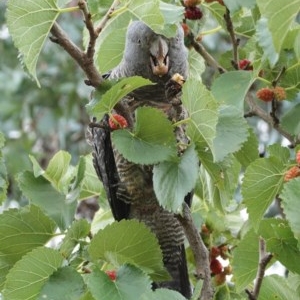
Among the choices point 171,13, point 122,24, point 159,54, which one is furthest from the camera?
point 159,54

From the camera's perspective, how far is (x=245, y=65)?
2.52 m

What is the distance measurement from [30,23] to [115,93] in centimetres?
24

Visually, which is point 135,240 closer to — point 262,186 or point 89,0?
point 262,186

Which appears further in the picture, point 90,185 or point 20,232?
point 90,185

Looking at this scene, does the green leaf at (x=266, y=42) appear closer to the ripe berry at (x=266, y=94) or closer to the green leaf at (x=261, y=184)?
the green leaf at (x=261, y=184)

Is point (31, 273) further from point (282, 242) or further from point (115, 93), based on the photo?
point (282, 242)

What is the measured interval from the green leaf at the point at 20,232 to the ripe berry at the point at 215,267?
566mm

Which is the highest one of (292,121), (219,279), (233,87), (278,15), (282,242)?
(278,15)

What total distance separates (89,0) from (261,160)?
54cm

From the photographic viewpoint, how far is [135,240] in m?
1.96

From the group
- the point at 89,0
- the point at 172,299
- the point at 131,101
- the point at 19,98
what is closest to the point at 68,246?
the point at 172,299

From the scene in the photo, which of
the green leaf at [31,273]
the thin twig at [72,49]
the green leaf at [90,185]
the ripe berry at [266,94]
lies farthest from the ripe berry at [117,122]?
the green leaf at [90,185]

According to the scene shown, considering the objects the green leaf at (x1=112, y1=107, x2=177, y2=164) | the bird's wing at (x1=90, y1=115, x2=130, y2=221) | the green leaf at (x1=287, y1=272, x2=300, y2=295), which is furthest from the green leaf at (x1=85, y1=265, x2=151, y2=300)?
the bird's wing at (x1=90, y1=115, x2=130, y2=221)

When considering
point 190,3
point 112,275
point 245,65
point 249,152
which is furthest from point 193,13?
point 112,275
